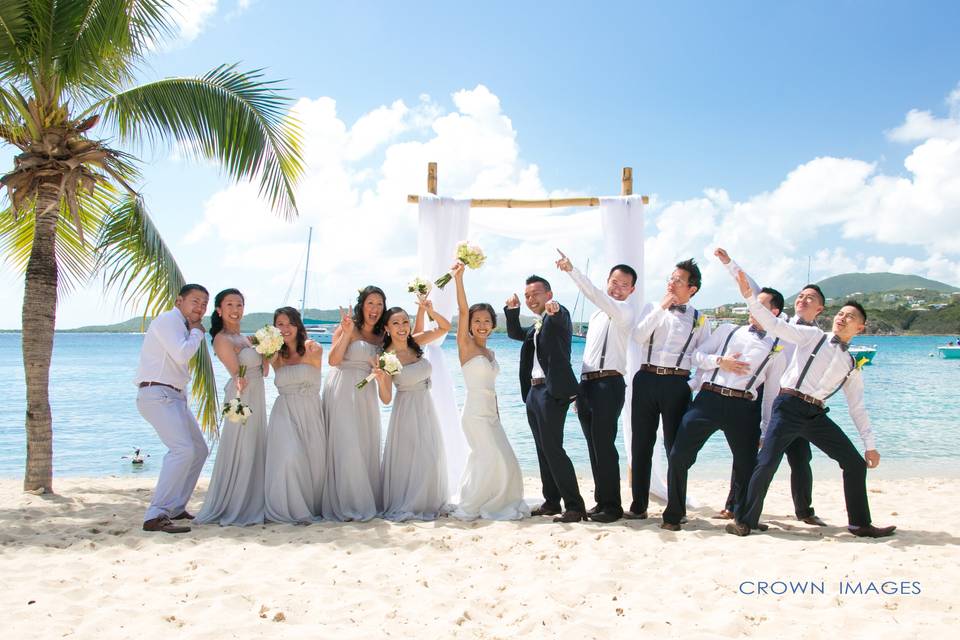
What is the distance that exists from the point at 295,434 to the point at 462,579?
211 cm

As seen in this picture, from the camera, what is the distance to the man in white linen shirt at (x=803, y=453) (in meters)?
5.18

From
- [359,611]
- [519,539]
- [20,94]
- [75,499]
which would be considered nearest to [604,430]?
[519,539]

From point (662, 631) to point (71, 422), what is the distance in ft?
58.2

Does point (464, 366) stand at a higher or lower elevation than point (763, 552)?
higher

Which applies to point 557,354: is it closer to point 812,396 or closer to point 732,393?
point 732,393

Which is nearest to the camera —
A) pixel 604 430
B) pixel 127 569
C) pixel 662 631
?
pixel 662 631

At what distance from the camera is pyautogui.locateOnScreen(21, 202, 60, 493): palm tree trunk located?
659 cm

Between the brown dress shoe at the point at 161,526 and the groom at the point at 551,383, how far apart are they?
2.78 m

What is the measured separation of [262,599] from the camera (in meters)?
3.59

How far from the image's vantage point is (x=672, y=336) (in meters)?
5.12

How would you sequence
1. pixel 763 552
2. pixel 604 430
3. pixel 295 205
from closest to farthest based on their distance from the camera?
pixel 763 552
pixel 604 430
pixel 295 205

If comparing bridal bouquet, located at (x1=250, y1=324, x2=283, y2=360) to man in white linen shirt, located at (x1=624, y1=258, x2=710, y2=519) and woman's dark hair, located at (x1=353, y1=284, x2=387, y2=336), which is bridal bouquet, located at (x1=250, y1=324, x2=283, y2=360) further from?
man in white linen shirt, located at (x1=624, y1=258, x2=710, y2=519)

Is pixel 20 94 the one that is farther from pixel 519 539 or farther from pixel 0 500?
pixel 519 539

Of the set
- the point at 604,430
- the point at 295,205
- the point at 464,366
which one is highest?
the point at 295,205
